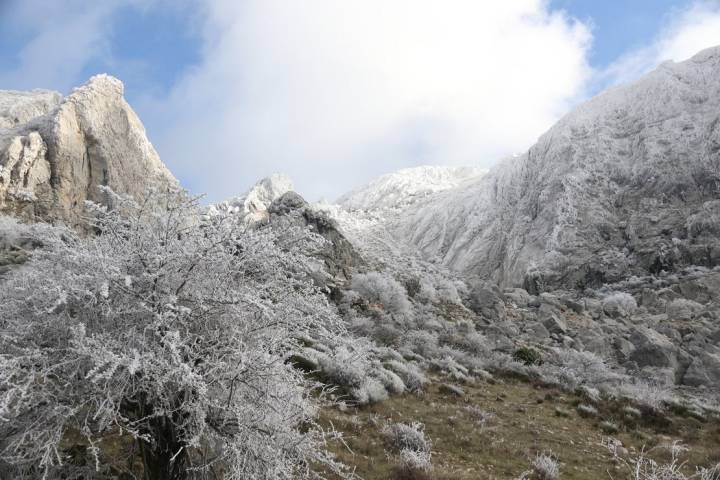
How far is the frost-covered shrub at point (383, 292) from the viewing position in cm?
2261

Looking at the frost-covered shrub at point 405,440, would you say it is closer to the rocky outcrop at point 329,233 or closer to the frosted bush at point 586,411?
the frosted bush at point 586,411

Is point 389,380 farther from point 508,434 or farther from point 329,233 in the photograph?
point 329,233

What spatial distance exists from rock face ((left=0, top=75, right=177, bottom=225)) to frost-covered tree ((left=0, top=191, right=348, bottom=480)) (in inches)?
712

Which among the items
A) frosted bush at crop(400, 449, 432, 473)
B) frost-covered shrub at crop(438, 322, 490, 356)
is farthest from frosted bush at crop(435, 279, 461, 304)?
frosted bush at crop(400, 449, 432, 473)

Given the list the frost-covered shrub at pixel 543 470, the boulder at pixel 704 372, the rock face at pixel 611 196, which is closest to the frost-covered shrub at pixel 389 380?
the frost-covered shrub at pixel 543 470

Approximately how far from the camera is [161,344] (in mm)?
4789

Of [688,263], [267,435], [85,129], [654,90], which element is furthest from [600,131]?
[267,435]

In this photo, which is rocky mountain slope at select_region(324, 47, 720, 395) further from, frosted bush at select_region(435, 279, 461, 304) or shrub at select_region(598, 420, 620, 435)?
shrub at select_region(598, 420, 620, 435)

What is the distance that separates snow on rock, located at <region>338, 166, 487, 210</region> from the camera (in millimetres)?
97125

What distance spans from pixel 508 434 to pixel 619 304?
22.3 m

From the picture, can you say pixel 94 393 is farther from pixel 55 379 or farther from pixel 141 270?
pixel 141 270

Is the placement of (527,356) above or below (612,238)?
below

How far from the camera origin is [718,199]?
3756 cm

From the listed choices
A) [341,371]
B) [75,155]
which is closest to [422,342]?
[341,371]
